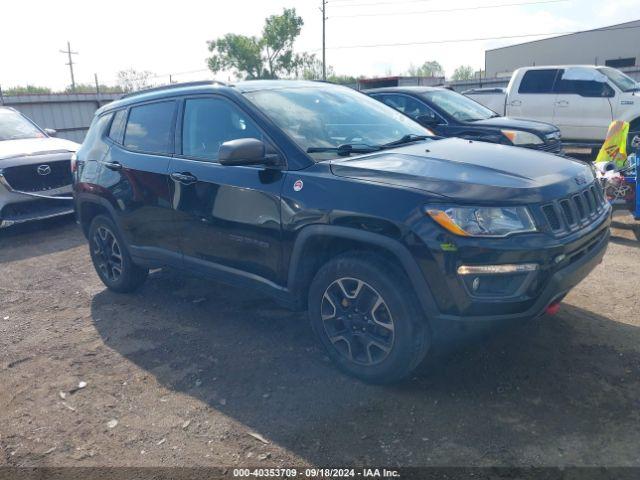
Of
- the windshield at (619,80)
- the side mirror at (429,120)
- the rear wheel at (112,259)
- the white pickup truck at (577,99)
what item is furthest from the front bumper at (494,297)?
the windshield at (619,80)

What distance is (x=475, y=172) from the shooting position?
3199 millimetres

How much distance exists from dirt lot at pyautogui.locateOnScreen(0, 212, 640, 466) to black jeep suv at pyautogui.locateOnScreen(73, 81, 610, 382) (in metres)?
0.39

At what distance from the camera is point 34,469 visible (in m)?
2.88

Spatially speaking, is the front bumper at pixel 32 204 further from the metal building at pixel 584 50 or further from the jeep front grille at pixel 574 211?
the metal building at pixel 584 50

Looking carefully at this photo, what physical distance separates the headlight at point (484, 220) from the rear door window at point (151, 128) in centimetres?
244

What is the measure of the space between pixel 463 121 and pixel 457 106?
0.58 metres

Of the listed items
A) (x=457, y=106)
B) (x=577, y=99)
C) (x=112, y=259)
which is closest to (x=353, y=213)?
(x=112, y=259)

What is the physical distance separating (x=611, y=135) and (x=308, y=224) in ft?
19.0

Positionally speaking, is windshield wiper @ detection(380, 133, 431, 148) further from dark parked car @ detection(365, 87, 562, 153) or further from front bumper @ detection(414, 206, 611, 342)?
dark parked car @ detection(365, 87, 562, 153)

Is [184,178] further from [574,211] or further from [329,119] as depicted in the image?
[574,211]

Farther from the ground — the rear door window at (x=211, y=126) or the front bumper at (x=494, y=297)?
the rear door window at (x=211, y=126)

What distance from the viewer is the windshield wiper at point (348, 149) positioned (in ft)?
12.0

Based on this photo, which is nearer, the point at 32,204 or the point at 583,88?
the point at 32,204

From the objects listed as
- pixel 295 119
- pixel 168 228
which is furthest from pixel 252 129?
pixel 168 228
